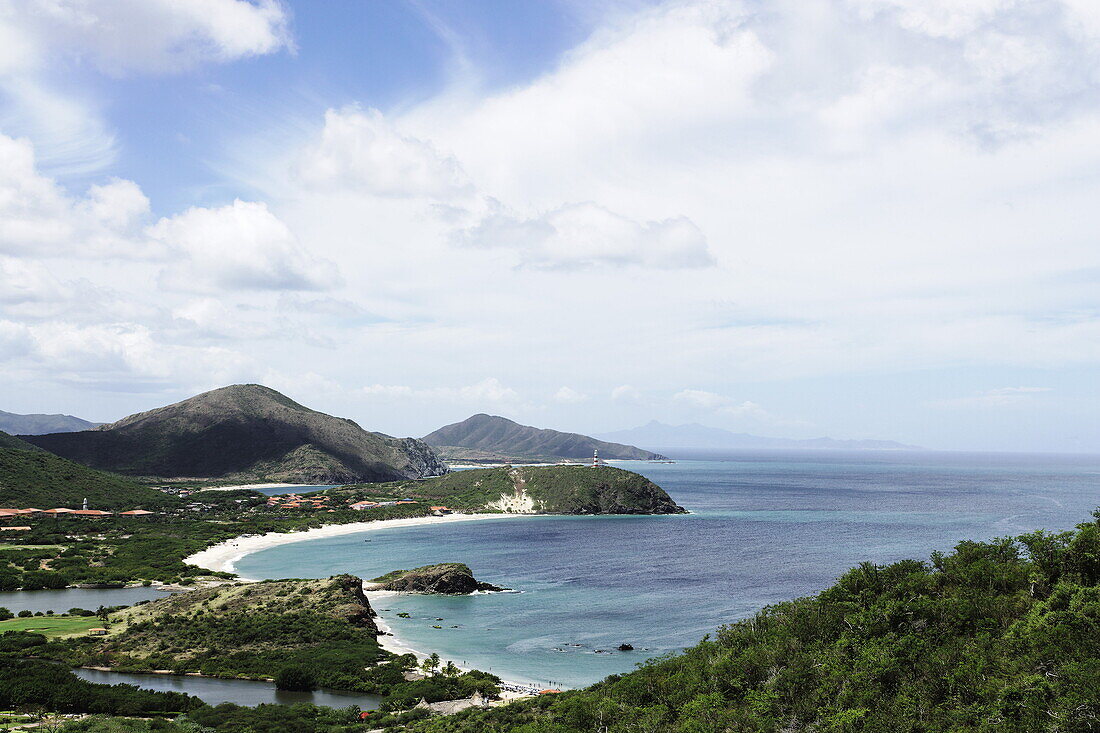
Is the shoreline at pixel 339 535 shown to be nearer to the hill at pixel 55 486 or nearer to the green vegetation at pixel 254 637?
the green vegetation at pixel 254 637

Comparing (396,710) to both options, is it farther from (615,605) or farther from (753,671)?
(615,605)

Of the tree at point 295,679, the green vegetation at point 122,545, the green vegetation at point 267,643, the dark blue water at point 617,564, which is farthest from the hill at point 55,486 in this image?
the tree at point 295,679

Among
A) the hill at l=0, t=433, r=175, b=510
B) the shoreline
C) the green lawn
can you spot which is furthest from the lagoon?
the hill at l=0, t=433, r=175, b=510

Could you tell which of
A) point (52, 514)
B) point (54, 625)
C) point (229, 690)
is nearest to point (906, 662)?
point (229, 690)

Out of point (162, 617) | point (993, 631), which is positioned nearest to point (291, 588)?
point (162, 617)

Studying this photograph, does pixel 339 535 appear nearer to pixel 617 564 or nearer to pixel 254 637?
pixel 617 564

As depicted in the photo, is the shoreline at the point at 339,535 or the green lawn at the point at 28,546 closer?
the shoreline at the point at 339,535
